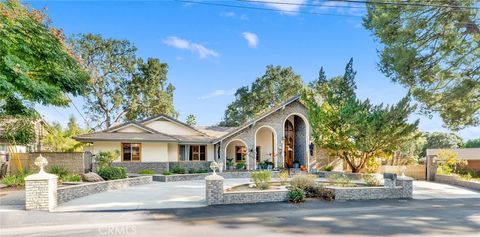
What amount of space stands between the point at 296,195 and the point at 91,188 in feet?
28.7

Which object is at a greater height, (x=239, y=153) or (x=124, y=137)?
(x=124, y=137)

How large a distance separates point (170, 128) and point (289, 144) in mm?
10494

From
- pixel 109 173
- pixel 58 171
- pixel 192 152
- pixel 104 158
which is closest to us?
pixel 109 173

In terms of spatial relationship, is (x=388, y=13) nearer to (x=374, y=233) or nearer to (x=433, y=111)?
(x=433, y=111)

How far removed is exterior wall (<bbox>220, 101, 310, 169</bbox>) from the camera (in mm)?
27953

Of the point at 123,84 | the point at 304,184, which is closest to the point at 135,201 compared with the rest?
the point at 304,184

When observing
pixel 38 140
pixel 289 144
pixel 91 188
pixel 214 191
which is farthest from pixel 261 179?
pixel 38 140

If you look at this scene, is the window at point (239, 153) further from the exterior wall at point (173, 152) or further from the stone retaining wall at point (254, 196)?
the stone retaining wall at point (254, 196)

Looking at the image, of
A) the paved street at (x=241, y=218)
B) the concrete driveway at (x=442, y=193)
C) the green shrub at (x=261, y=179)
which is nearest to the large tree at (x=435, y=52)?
the concrete driveway at (x=442, y=193)

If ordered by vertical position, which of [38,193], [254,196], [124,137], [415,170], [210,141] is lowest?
[415,170]

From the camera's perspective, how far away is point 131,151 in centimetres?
2553

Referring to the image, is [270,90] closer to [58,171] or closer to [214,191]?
[58,171]

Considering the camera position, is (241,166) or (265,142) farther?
Answer: (265,142)

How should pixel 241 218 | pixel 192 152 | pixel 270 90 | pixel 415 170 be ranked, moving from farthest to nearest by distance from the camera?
pixel 270 90 → pixel 192 152 → pixel 415 170 → pixel 241 218
